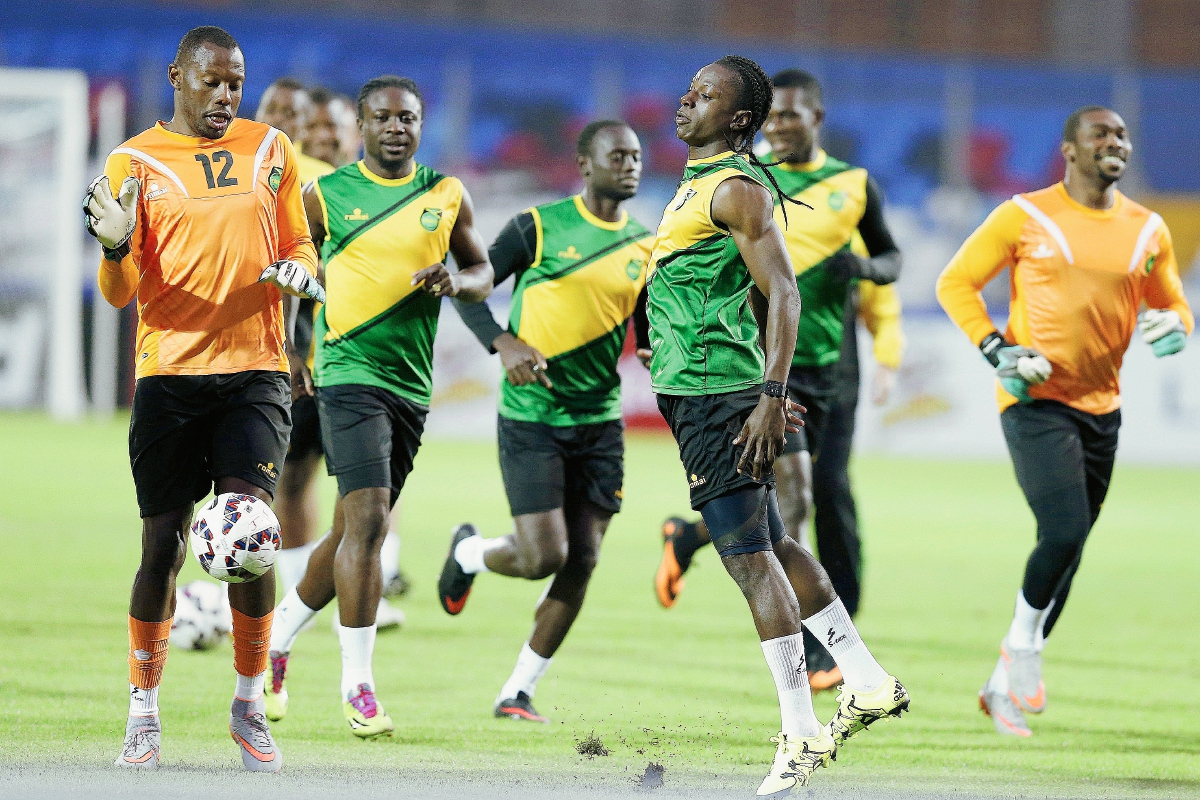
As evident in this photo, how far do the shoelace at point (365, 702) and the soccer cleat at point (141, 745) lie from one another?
30.7 inches

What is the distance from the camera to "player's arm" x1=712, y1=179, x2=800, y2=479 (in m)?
4.81

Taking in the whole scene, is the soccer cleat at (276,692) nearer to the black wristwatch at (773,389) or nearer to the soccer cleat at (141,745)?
the soccer cleat at (141,745)

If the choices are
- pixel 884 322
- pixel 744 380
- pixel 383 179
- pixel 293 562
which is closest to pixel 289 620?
pixel 293 562

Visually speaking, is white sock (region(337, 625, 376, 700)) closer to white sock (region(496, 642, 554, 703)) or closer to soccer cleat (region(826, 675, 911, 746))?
white sock (region(496, 642, 554, 703))

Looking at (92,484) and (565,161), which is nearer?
(92,484)

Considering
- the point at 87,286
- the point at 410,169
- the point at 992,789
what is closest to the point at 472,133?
the point at 87,286

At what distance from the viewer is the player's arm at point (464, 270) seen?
5.95 metres

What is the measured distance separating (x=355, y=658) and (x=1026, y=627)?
113 inches

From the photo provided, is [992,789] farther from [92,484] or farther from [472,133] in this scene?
[472,133]

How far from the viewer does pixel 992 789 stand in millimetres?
5160

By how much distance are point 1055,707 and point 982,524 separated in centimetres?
840

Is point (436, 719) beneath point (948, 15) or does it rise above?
beneath

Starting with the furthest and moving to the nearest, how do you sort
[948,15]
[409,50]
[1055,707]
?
[948,15]
[409,50]
[1055,707]

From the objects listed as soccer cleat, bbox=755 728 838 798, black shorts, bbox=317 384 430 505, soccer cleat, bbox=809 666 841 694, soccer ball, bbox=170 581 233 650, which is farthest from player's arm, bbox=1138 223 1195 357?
soccer ball, bbox=170 581 233 650
